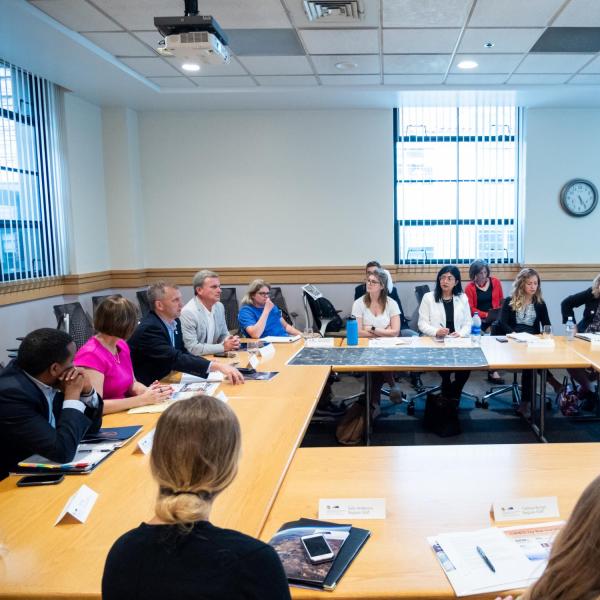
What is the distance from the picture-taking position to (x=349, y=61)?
4719 millimetres

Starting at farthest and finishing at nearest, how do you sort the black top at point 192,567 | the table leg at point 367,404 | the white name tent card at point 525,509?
1. the table leg at point 367,404
2. the white name tent card at point 525,509
3. the black top at point 192,567

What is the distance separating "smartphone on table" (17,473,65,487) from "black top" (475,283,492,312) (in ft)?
16.0

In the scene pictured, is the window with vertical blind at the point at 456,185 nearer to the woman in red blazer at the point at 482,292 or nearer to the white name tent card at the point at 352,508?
the woman in red blazer at the point at 482,292

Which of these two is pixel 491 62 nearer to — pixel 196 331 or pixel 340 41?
pixel 340 41

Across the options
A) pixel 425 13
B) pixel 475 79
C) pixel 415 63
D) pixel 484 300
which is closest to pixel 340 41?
pixel 425 13

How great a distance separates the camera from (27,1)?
3.41 m

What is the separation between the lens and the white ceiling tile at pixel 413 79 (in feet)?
17.1

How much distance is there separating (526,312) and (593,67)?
7.52 ft

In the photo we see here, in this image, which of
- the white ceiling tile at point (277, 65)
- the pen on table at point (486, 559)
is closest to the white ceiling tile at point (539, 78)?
the white ceiling tile at point (277, 65)

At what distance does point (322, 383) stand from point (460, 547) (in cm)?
175

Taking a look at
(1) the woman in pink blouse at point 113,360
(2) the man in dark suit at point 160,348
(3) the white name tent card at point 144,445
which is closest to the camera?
(3) the white name tent card at point 144,445

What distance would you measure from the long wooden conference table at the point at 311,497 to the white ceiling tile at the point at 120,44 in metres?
2.97

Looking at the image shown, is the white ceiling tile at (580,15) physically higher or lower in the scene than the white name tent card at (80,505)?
higher

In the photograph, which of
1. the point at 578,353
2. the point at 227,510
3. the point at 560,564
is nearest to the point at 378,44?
the point at 578,353
